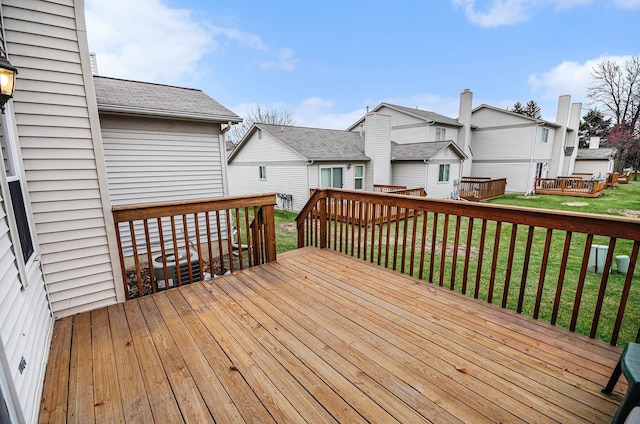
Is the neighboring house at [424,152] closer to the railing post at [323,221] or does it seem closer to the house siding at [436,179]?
the house siding at [436,179]

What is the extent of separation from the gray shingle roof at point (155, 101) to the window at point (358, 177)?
7.30 m

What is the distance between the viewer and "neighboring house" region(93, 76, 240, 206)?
18.4 ft

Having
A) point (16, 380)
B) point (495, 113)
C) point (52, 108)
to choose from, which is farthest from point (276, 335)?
point (495, 113)

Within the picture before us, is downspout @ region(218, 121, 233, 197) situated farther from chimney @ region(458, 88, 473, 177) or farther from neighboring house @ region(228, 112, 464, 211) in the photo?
chimney @ region(458, 88, 473, 177)

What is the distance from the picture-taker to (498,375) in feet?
5.93

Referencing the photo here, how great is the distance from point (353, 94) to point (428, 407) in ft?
91.2

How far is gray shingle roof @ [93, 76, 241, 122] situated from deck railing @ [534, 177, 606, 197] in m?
18.4

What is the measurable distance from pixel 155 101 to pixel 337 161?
24.6 feet

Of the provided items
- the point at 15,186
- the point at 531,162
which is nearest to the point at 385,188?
the point at 531,162

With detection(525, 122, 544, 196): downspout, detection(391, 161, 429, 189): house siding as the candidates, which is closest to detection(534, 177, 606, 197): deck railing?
detection(525, 122, 544, 196): downspout

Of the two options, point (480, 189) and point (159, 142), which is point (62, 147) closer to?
point (159, 142)

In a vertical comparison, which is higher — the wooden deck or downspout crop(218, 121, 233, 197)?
downspout crop(218, 121, 233, 197)

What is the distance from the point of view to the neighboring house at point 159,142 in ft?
18.4

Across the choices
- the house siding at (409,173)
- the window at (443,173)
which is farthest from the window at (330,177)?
the window at (443,173)
